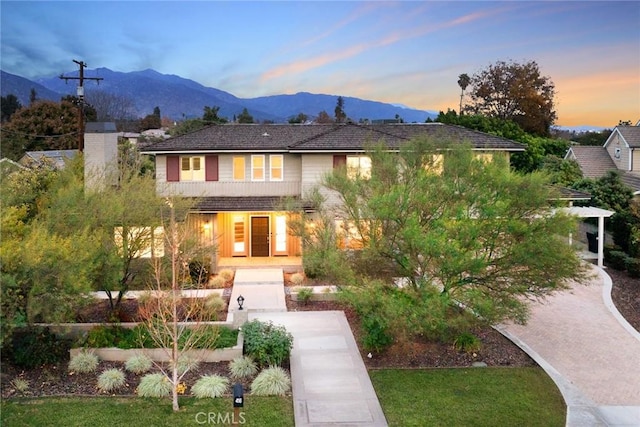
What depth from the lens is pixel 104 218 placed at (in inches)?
532

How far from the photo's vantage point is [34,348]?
39.3ft

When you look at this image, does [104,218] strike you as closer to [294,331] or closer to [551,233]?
[294,331]

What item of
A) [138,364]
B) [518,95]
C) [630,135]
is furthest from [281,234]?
[518,95]

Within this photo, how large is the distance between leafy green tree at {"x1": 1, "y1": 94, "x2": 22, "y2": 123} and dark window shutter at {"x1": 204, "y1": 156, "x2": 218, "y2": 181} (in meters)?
55.7

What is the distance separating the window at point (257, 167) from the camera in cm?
2291

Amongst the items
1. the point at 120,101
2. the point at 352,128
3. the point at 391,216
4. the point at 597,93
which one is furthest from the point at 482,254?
the point at 120,101

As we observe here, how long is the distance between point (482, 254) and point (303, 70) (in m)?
25.1

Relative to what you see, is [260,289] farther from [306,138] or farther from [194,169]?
[306,138]

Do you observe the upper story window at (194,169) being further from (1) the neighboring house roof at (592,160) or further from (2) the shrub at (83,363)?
(1) the neighboring house roof at (592,160)

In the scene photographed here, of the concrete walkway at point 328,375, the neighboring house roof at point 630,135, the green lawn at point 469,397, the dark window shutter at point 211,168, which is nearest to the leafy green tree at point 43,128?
the dark window shutter at point 211,168

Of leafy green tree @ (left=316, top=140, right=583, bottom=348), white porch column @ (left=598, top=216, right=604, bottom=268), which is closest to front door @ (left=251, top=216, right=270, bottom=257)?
leafy green tree @ (left=316, top=140, right=583, bottom=348)

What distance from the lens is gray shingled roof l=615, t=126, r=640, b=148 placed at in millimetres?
32356

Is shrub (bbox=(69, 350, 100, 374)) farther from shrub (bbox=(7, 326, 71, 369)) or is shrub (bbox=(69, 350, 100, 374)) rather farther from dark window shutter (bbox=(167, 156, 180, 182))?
dark window shutter (bbox=(167, 156, 180, 182))

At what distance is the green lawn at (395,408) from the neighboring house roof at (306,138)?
464 inches
